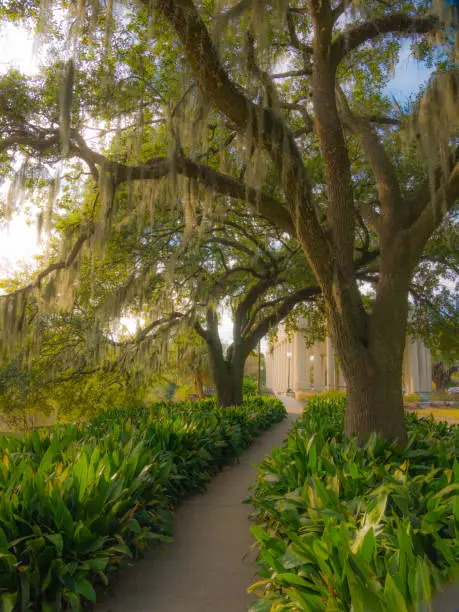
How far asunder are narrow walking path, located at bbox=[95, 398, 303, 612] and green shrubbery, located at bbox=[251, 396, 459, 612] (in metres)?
0.30

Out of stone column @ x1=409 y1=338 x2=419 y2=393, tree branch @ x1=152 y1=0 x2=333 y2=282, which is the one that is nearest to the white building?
stone column @ x1=409 y1=338 x2=419 y2=393

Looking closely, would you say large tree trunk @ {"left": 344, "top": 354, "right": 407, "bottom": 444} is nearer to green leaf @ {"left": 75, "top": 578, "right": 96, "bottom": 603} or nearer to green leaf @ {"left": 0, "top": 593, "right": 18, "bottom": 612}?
green leaf @ {"left": 75, "top": 578, "right": 96, "bottom": 603}

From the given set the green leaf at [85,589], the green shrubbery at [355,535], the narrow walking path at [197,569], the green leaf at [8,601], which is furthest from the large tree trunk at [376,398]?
the green leaf at [8,601]

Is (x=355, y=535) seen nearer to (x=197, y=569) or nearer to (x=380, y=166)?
(x=197, y=569)

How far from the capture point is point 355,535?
246 centimetres

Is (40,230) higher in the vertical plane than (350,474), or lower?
higher

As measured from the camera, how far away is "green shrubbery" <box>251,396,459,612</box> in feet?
6.22

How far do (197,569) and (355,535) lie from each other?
156cm

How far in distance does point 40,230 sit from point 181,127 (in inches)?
106

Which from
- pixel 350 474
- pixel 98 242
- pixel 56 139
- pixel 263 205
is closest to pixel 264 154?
pixel 263 205

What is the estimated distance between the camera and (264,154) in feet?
16.0

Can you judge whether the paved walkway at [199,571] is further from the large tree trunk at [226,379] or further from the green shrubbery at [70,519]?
the large tree trunk at [226,379]

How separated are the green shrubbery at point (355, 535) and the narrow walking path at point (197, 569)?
0.30m

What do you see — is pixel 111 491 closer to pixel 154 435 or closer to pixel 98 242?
pixel 154 435
